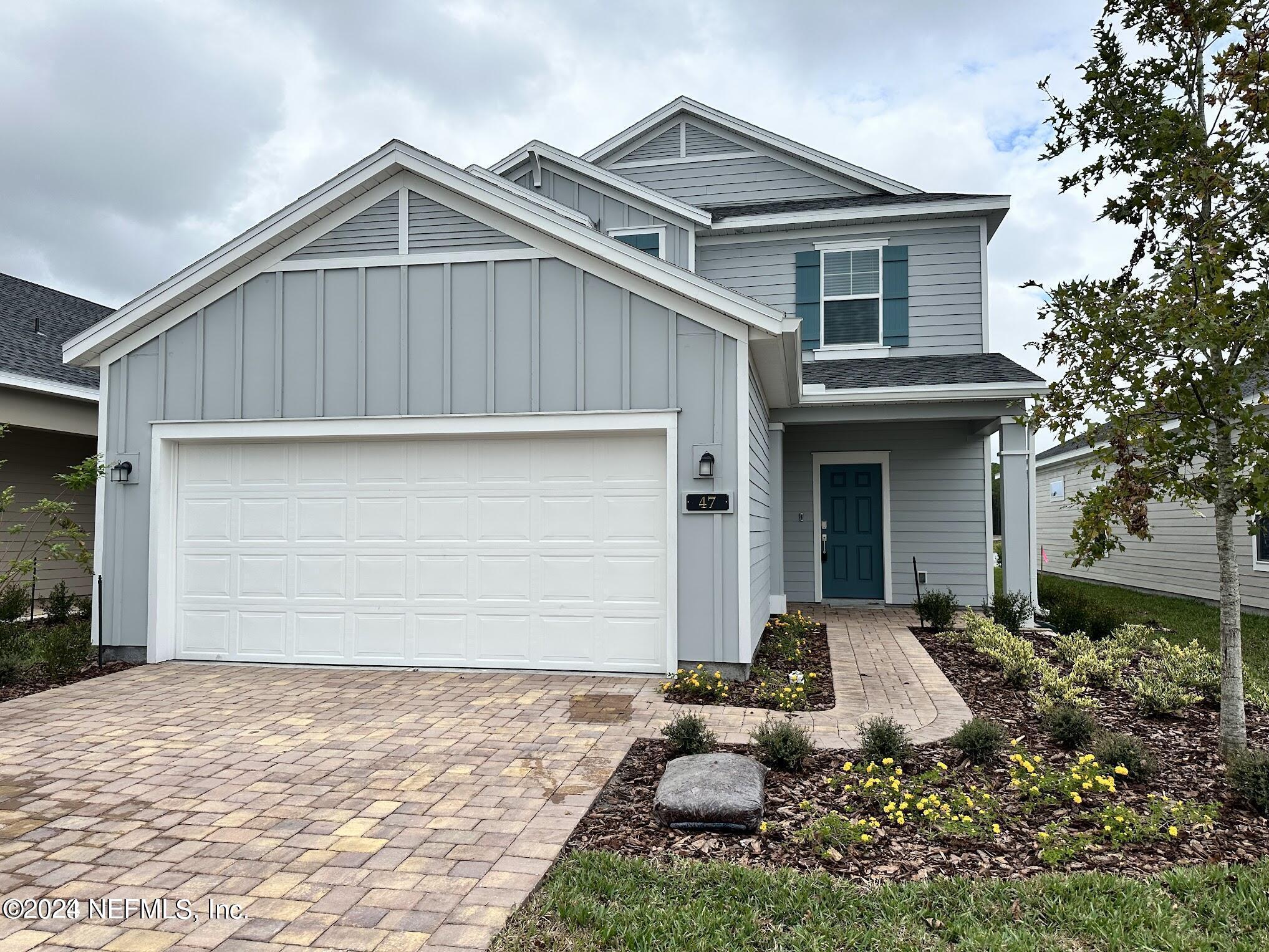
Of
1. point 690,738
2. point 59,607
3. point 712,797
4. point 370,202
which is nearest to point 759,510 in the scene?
point 690,738

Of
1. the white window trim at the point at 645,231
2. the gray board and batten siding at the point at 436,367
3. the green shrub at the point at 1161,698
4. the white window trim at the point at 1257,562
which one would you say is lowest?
the green shrub at the point at 1161,698

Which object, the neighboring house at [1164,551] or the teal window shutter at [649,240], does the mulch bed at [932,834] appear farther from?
the teal window shutter at [649,240]

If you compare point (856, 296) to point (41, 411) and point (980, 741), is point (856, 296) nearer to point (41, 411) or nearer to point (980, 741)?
point (980, 741)

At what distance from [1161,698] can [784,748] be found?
3.16 metres

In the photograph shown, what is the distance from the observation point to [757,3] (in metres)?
11.0

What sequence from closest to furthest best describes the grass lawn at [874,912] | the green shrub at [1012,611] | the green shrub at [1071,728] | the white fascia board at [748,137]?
the grass lawn at [874,912] → the green shrub at [1071,728] → the green shrub at [1012,611] → the white fascia board at [748,137]

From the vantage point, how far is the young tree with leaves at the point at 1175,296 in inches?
176

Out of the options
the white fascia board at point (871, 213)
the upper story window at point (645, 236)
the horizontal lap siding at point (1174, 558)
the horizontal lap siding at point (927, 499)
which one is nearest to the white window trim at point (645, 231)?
the upper story window at point (645, 236)

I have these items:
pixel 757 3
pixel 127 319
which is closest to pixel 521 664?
pixel 127 319

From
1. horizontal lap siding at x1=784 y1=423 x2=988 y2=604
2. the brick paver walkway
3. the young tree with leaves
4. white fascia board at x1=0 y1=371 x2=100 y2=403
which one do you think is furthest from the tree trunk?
white fascia board at x1=0 y1=371 x2=100 y2=403

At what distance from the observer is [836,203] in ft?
41.6

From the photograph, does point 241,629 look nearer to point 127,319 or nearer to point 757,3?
point 127,319

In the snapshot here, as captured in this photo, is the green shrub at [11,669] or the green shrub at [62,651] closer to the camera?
the green shrub at [11,669]

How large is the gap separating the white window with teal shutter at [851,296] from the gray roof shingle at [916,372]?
0.36m
